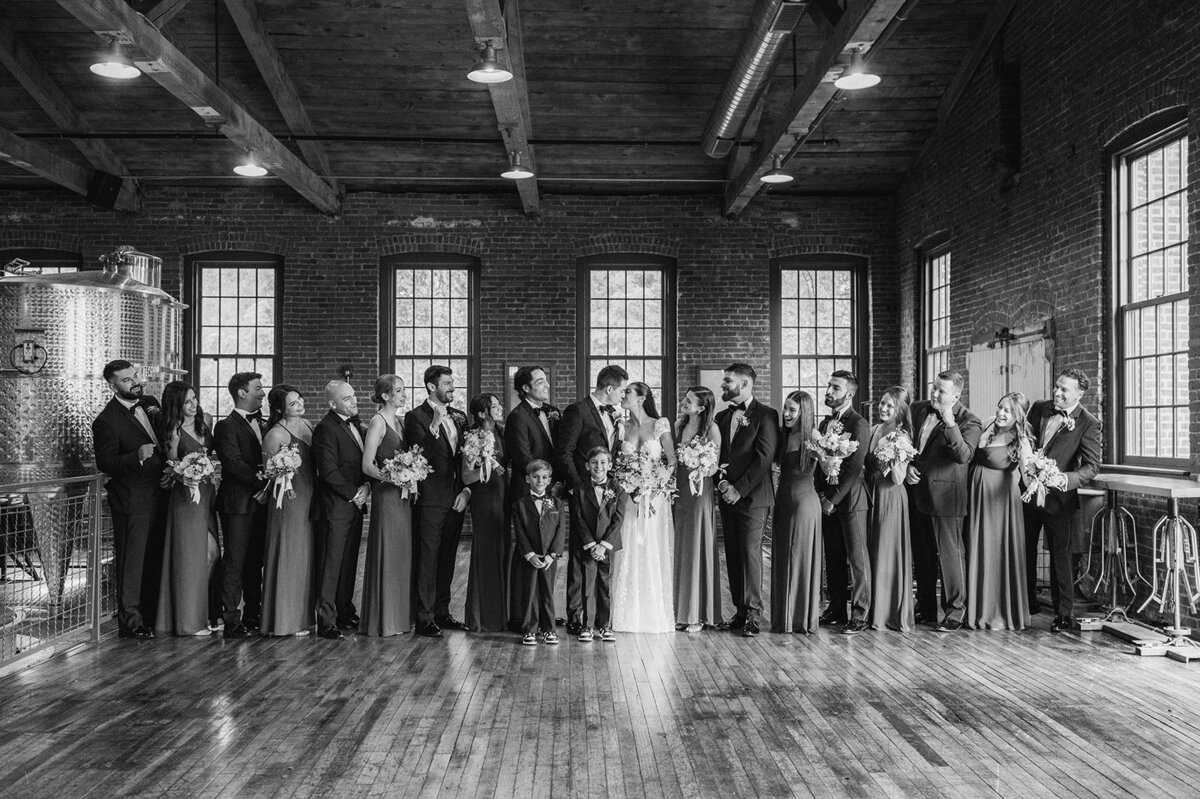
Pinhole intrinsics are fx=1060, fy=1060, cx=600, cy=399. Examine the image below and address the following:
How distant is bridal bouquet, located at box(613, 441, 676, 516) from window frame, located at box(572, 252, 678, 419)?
20.5 ft

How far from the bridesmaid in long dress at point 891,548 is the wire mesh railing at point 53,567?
5.32 meters

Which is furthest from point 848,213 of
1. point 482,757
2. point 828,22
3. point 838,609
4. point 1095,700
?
point 482,757

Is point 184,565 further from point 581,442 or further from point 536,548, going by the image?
point 581,442

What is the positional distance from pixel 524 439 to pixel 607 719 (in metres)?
2.52

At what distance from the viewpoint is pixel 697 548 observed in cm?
752

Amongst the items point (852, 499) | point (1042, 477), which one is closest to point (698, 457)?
point (852, 499)

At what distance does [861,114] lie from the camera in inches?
477

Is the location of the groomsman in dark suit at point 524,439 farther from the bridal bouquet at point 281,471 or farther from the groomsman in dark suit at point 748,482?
the bridal bouquet at point 281,471

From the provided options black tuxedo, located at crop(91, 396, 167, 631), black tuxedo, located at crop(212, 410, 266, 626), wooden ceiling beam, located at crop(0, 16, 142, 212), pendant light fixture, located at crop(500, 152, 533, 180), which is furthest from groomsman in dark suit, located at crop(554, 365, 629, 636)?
wooden ceiling beam, located at crop(0, 16, 142, 212)

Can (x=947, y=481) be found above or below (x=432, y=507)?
above

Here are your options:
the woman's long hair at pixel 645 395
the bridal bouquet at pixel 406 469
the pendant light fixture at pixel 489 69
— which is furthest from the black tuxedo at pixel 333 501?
the pendant light fixture at pixel 489 69

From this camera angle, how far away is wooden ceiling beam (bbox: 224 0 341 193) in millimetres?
10234

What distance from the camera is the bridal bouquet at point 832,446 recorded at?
286 inches

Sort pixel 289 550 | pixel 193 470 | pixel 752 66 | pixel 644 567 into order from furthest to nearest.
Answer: pixel 752 66, pixel 644 567, pixel 289 550, pixel 193 470
